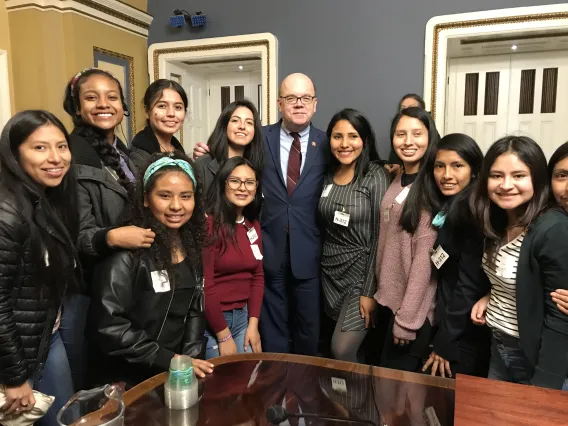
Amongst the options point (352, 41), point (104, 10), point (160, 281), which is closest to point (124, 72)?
point (104, 10)

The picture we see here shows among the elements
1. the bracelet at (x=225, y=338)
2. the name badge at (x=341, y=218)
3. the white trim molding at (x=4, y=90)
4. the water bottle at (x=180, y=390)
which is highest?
the white trim molding at (x=4, y=90)

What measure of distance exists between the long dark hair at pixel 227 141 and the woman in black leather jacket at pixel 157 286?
1.73ft

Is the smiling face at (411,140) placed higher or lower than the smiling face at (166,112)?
lower

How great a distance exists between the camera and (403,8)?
137 inches

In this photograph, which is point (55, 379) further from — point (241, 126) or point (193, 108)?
point (193, 108)

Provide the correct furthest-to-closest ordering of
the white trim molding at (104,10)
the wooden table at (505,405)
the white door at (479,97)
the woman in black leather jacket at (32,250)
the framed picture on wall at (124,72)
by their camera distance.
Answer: the framed picture on wall at (124,72)
the white door at (479,97)
the white trim molding at (104,10)
the woman in black leather jacket at (32,250)
the wooden table at (505,405)

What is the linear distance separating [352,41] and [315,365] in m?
2.98

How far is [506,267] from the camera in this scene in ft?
5.01

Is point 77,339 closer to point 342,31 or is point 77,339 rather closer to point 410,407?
point 410,407

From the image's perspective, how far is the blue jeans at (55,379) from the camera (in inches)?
62.4

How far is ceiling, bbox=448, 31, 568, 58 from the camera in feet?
11.2

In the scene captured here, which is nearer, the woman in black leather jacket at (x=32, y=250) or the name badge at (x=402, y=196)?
the woman in black leather jacket at (x=32, y=250)

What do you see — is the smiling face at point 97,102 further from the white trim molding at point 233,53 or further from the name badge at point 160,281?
the white trim molding at point 233,53

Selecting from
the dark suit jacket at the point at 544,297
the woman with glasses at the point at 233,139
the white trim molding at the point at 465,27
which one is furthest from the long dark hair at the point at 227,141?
the white trim molding at the point at 465,27
